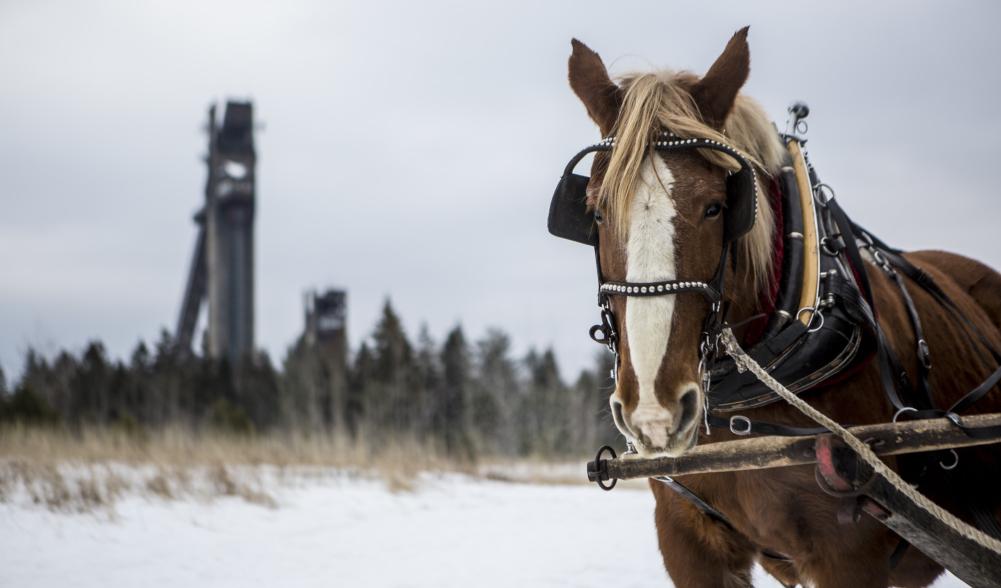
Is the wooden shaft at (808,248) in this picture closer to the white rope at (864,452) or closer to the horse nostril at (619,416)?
the white rope at (864,452)

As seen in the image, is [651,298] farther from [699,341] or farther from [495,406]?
[495,406]

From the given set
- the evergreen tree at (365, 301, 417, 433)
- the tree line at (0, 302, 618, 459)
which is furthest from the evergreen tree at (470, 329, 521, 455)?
the evergreen tree at (365, 301, 417, 433)

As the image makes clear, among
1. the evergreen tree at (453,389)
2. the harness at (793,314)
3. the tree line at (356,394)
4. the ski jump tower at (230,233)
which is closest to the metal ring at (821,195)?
the harness at (793,314)

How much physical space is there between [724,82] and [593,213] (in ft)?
1.59

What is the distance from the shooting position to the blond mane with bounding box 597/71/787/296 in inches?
75.0

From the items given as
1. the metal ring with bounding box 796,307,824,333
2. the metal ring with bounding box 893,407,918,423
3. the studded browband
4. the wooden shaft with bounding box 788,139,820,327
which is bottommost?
the metal ring with bounding box 893,407,918,423

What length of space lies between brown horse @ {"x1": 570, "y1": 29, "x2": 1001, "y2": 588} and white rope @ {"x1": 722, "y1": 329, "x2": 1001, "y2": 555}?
0.49 ft

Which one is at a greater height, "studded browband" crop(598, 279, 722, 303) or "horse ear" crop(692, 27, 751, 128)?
"horse ear" crop(692, 27, 751, 128)

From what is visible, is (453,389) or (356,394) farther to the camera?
(453,389)

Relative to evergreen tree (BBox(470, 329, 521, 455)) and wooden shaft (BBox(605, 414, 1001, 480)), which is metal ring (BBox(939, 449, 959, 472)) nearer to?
wooden shaft (BBox(605, 414, 1001, 480))

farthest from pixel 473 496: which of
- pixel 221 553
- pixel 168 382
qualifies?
pixel 168 382

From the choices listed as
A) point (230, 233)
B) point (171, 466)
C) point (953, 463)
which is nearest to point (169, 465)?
point (171, 466)

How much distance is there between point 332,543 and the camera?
22.0 ft

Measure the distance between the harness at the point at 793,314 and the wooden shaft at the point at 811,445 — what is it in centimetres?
3
